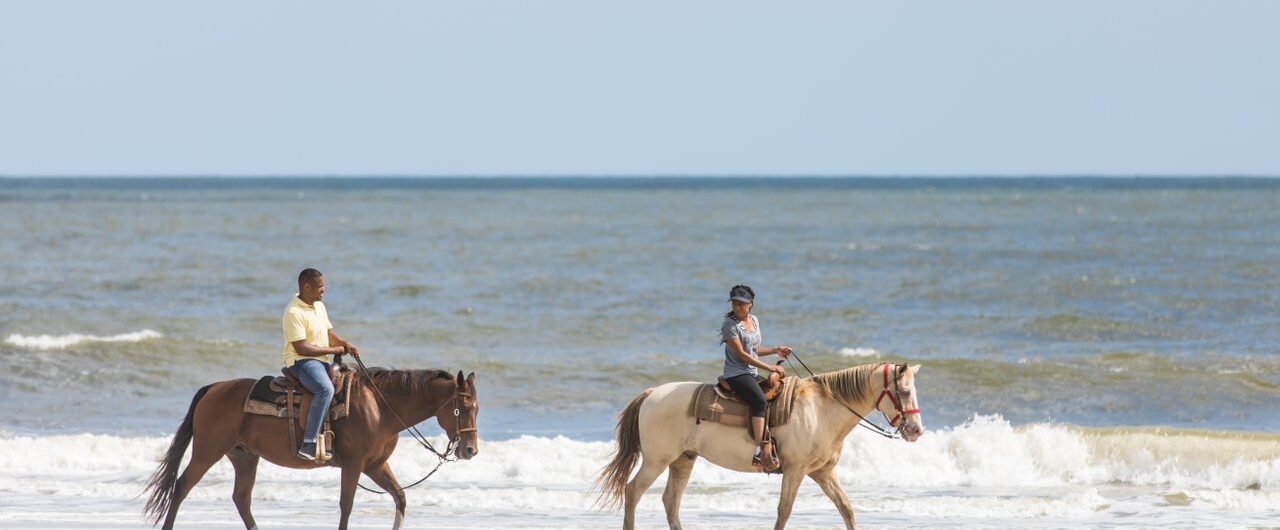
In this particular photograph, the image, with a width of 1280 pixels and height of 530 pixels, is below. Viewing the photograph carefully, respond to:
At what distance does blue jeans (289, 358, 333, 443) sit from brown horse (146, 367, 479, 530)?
0.61 feet

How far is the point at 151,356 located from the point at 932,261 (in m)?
28.8

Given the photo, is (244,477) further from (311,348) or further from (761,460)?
(761,460)

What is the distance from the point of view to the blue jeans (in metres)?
10.2

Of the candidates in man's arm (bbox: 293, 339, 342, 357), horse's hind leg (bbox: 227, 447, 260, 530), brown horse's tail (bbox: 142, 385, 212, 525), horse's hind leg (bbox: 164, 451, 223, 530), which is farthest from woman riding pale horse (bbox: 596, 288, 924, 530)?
brown horse's tail (bbox: 142, 385, 212, 525)

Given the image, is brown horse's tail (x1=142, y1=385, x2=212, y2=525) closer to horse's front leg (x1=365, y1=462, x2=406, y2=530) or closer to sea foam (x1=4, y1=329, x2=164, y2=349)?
horse's front leg (x1=365, y1=462, x2=406, y2=530)

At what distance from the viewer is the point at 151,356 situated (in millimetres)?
23766

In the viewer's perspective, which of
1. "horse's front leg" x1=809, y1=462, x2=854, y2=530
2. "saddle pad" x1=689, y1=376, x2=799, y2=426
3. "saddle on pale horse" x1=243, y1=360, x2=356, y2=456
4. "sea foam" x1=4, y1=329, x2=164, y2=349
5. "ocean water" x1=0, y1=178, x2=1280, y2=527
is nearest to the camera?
"saddle on pale horse" x1=243, y1=360, x2=356, y2=456

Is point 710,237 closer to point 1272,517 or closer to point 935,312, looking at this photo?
point 935,312

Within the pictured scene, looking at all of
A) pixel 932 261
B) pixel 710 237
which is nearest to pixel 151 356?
pixel 932 261

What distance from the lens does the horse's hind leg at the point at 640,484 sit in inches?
424

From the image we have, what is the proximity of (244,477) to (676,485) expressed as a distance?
125 inches

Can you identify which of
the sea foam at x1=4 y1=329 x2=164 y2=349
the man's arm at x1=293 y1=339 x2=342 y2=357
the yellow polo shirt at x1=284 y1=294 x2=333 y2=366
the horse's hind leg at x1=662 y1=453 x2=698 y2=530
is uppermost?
the yellow polo shirt at x1=284 y1=294 x2=333 y2=366

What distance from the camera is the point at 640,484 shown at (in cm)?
1081

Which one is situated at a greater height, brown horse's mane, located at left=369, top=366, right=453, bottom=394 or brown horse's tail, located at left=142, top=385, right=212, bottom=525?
brown horse's mane, located at left=369, top=366, right=453, bottom=394
